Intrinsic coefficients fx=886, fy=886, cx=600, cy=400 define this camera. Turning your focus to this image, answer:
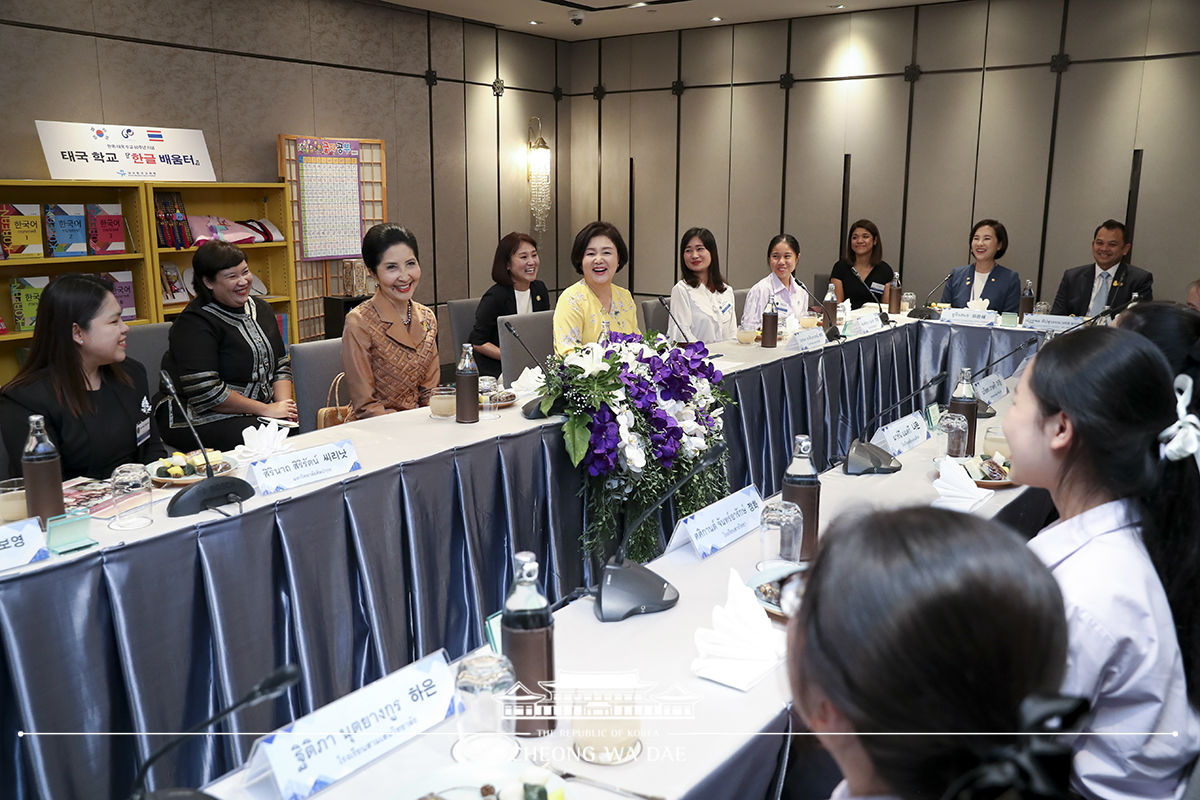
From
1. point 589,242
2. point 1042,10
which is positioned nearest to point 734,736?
point 589,242

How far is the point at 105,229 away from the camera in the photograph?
4.96m

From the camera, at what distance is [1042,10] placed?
6.26m

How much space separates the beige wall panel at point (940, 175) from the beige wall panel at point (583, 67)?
3.07 m

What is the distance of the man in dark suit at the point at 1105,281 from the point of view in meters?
5.53

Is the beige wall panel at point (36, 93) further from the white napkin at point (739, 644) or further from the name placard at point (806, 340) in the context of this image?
the white napkin at point (739, 644)

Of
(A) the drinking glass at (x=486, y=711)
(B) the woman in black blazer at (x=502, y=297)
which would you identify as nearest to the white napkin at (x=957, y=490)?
(A) the drinking glass at (x=486, y=711)

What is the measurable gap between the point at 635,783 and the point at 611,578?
20.7 inches

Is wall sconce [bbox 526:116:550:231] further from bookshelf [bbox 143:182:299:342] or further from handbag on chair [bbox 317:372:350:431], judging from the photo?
handbag on chair [bbox 317:372:350:431]

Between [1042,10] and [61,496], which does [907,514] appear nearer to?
[61,496]

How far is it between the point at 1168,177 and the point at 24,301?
7.12 m

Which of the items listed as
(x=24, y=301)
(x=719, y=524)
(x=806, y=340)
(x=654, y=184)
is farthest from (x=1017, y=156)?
(x=24, y=301)

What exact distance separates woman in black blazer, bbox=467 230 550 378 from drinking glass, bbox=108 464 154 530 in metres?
2.71

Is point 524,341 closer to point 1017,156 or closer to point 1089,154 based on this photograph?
point 1017,156

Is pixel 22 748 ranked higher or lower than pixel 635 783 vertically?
lower
